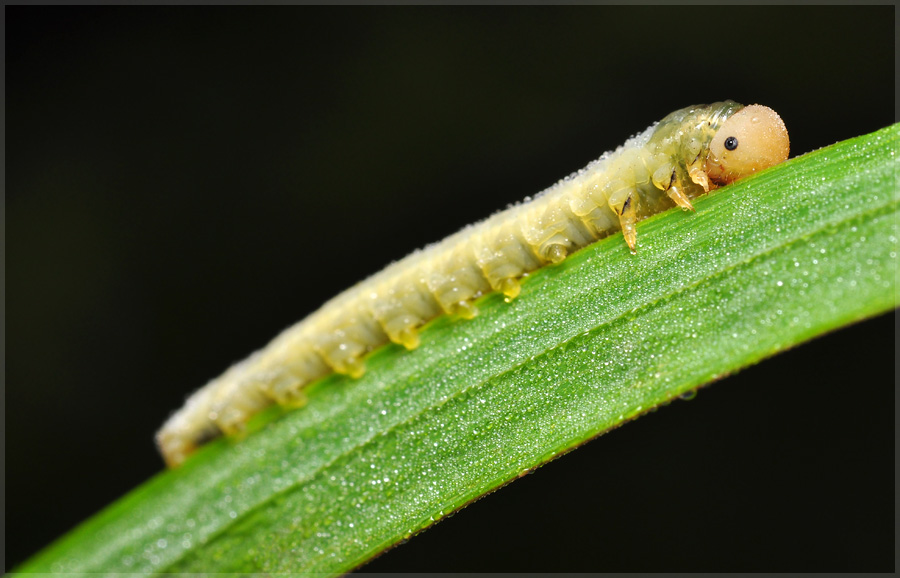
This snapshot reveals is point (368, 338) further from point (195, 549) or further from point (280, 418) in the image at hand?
point (195, 549)

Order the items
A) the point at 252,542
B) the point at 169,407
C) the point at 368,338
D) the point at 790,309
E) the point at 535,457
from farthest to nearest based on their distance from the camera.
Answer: the point at 169,407 < the point at 368,338 < the point at 252,542 < the point at 535,457 < the point at 790,309

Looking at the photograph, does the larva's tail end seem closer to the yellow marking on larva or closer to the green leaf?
the yellow marking on larva

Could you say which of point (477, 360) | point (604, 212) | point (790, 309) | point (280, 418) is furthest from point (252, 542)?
point (790, 309)

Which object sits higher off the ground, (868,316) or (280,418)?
(280,418)

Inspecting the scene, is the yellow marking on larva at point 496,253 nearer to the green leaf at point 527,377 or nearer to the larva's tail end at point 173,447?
the larva's tail end at point 173,447

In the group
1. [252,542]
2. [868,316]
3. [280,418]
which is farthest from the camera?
[280,418]

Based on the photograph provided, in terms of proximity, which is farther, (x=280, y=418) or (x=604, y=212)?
(x=280, y=418)

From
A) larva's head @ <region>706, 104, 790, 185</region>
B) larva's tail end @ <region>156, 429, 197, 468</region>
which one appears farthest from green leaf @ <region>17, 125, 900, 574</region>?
larva's tail end @ <region>156, 429, 197, 468</region>

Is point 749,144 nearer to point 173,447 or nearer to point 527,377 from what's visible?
point 527,377
